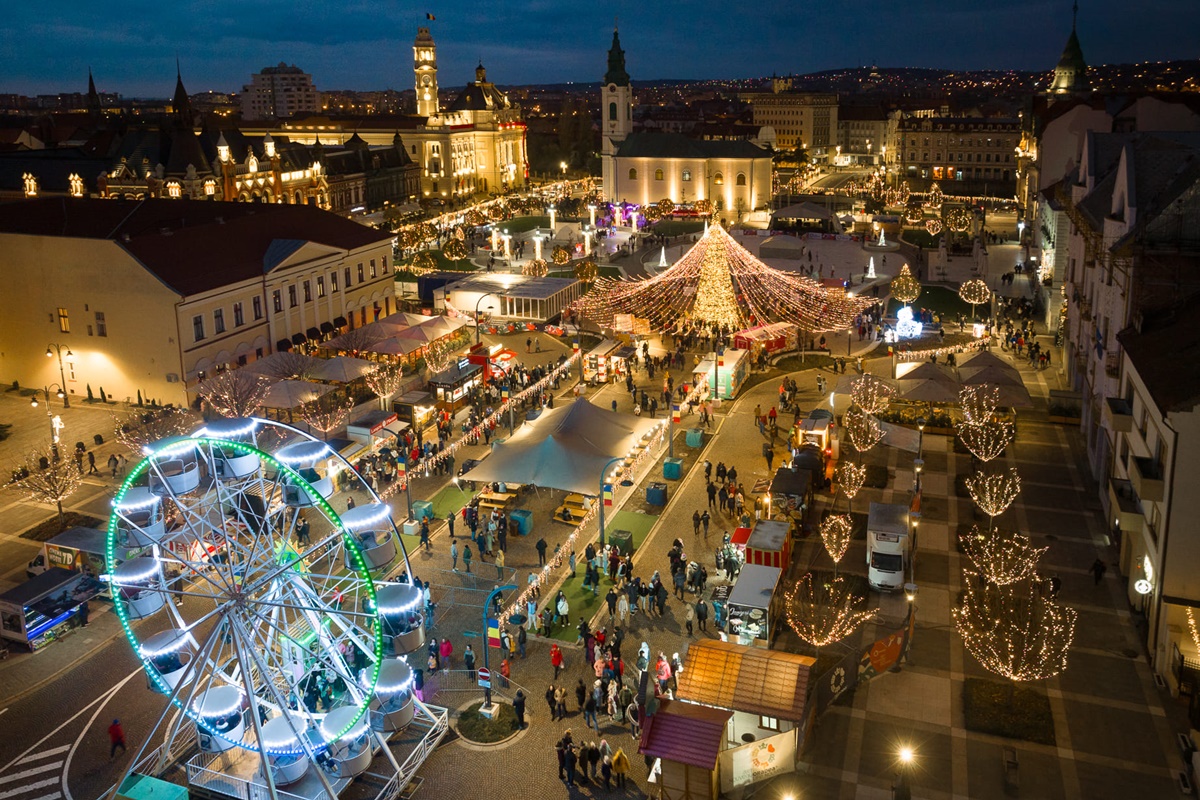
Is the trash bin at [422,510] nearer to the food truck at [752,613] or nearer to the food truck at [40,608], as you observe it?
the food truck at [40,608]

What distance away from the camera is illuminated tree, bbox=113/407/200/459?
34.3m

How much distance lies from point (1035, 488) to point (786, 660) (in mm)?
16698

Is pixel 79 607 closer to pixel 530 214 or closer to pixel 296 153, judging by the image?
pixel 296 153

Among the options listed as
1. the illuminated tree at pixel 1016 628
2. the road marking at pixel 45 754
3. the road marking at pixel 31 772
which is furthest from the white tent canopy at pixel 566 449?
the road marking at pixel 31 772

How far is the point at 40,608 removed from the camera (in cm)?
2494

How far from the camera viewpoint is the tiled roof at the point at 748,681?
18.7 metres

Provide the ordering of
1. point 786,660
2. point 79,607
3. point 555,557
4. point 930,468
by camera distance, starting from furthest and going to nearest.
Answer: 1. point 930,468
2. point 555,557
3. point 79,607
4. point 786,660

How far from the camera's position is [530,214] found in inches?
4026

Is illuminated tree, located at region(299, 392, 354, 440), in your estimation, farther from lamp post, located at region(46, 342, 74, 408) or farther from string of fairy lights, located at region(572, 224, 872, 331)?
string of fairy lights, located at region(572, 224, 872, 331)

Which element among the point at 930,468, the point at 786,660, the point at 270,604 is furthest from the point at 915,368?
the point at 270,604

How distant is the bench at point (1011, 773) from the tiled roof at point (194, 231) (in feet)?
117

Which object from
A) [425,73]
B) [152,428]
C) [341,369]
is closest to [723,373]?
[341,369]

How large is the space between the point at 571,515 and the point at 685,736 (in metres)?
13.7

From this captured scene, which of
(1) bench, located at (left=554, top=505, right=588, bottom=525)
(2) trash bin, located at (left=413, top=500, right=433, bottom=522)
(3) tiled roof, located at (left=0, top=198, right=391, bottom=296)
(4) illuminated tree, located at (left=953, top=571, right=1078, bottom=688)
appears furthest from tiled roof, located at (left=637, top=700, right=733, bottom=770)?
(3) tiled roof, located at (left=0, top=198, right=391, bottom=296)
